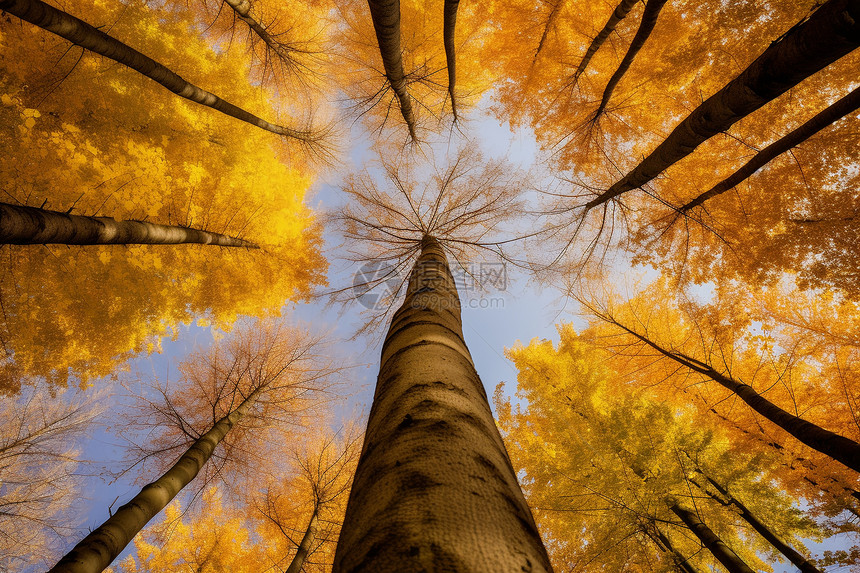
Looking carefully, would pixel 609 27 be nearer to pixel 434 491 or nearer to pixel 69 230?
pixel 434 491

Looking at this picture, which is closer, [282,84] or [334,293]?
[334,293]

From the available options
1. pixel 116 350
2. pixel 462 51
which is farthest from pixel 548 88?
pixel 116 350

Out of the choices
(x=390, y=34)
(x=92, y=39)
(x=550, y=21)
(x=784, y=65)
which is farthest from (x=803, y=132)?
(x=92, y=39)

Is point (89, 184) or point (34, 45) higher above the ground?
point (34, 45)

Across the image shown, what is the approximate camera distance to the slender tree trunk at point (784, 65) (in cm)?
171

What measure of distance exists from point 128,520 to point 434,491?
4.49 metres

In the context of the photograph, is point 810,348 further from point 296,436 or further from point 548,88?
point 296,436

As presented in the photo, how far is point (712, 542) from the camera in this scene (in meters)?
4.71

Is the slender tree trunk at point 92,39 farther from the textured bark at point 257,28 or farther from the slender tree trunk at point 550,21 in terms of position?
the slender tree trunk at point 550,21

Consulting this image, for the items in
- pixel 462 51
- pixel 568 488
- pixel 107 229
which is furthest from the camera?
pixel 462 51

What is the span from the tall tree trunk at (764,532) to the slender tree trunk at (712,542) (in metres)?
0.49

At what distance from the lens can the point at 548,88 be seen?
8.27 metres

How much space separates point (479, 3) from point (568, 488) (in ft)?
35.9

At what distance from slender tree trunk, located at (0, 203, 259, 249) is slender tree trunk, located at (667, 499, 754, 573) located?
8.32 metres
